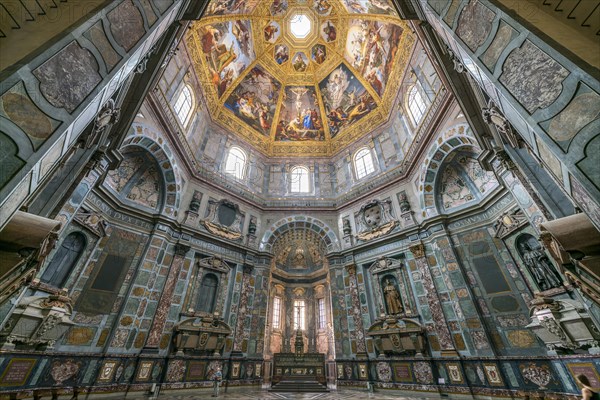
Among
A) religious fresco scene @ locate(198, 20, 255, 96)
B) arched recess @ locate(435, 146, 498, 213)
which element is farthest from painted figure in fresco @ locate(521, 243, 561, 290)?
religious fresco scene @ locate(198, 20, 255, 96)

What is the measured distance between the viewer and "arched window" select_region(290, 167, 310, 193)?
723 inches

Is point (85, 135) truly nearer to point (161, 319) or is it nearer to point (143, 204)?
point (143, 204)

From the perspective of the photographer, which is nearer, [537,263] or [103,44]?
[103,44]

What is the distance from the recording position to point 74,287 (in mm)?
8906

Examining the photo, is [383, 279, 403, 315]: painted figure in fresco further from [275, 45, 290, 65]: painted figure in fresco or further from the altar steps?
[275, 45, 290, 65]: painted figure in fresco

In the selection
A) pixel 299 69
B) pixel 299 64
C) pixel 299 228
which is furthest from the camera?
pixel 299 69

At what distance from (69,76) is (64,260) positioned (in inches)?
332

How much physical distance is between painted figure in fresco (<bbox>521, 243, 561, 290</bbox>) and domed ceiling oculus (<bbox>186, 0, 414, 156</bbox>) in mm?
11402

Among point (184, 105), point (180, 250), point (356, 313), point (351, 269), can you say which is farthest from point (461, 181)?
point (184, 105)

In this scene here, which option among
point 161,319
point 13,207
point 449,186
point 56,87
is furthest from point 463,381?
point 56,87

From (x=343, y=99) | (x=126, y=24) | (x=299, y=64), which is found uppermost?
(x=299, y=64)

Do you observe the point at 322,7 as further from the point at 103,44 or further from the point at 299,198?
the point at 103,44

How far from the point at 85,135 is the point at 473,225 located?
14.1 metres

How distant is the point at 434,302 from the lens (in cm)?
1072
